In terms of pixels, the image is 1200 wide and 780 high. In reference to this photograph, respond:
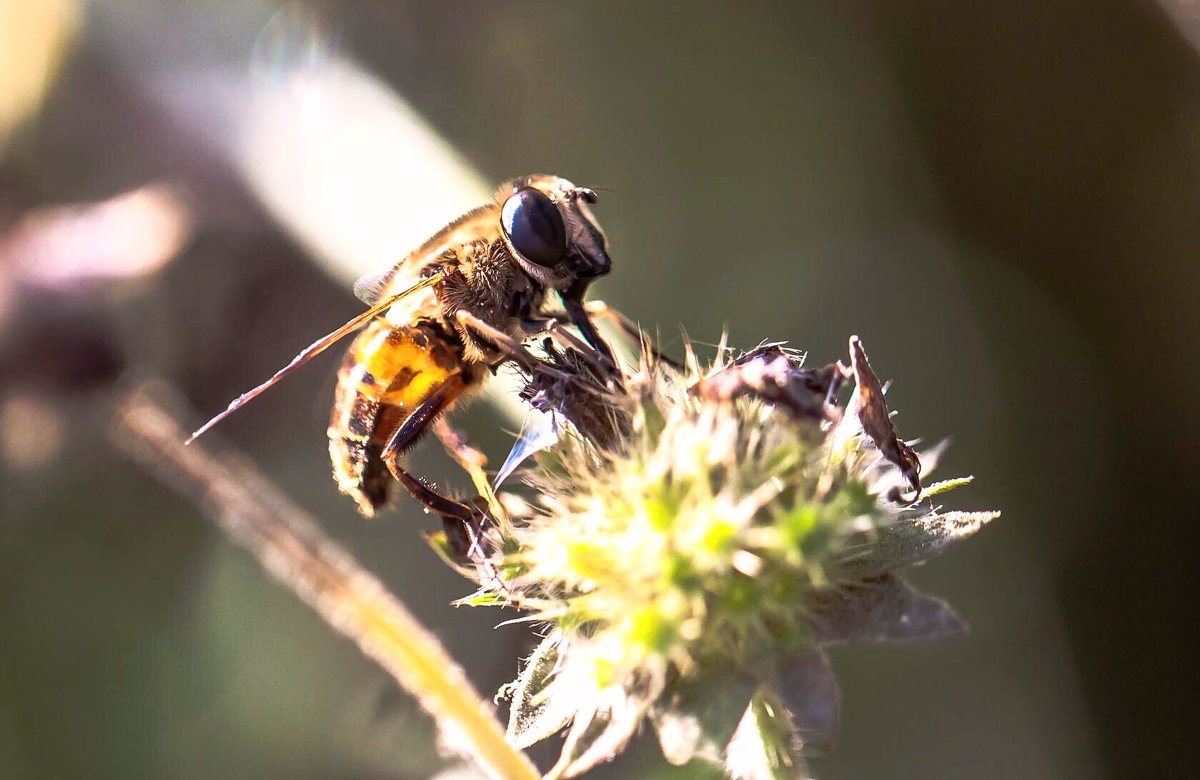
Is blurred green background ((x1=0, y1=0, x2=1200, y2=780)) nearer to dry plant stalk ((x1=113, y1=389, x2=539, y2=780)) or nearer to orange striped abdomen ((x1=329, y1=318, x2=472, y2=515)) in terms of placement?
orange striped abdomen ((x1=329, y1=318, x2=472, y2=515))

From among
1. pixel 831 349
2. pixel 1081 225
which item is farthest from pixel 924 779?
pixel 1081 225

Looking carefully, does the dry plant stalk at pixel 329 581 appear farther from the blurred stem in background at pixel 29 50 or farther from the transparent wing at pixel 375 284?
the blurred stem in background at pixel 29 50

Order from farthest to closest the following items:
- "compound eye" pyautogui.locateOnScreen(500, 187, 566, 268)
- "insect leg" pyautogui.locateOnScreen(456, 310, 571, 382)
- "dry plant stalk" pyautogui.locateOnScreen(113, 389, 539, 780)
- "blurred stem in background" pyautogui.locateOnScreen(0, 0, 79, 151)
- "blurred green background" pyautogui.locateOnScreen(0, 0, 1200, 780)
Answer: "blurred stem in background" pyautogui.locateOnScreen(0, 0, 79, 151), "blurred green background" pyautogui.locateOnScreen(0, 0, 1200, 780), "compound eye" pyautogui.locateOnScreen(500, 187, 566, 268), "insect leg" pyautogui.locateOnScreen(456, 310, 571, 382), "dry plant stalk" pyautogui.locateOnScreen(113, 389, 539, 780)

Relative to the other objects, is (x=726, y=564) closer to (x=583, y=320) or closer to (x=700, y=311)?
(x=583, y=320)

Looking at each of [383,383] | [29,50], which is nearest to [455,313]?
[383,383]

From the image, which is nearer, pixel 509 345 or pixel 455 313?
pixel 509 345

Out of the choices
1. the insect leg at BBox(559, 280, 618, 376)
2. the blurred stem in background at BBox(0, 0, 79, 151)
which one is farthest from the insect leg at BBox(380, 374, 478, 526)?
the blurred stem in background at BBox(0, 0, 79, 151)
